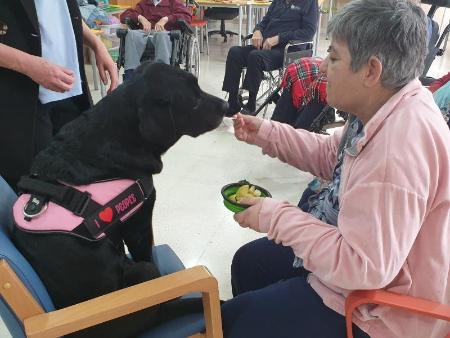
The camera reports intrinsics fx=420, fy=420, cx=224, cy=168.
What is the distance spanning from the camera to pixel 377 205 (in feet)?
2.66

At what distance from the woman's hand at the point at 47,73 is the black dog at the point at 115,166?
181 mm

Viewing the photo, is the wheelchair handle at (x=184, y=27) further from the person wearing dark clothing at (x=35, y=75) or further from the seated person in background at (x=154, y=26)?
the person wearing dark clothing at (x=35, y=75)

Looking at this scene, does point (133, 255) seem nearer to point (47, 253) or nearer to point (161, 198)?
point (47, 253)

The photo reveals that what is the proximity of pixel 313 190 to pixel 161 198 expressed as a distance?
127 centimetres

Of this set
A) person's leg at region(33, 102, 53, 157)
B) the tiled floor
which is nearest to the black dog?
person's leg at region(33, 102, 53, 157)

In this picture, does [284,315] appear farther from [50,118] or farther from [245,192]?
[50,118]

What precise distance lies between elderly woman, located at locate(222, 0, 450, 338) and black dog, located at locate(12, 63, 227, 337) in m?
0.32

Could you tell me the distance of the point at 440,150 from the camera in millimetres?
820

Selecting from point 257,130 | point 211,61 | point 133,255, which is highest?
point 257,130

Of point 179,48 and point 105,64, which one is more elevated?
point 105,64

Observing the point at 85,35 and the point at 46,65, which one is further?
the point at 85,35

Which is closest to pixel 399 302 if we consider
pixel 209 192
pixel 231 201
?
pixel 231 201

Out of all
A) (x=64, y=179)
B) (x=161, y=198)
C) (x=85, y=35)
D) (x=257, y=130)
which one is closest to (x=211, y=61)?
(x=161, y=198)

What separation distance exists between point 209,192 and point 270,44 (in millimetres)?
1783
